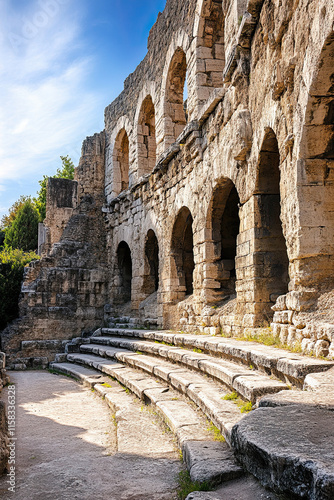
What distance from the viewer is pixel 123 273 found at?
1325 centimetres

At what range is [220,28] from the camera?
8531 millimetres

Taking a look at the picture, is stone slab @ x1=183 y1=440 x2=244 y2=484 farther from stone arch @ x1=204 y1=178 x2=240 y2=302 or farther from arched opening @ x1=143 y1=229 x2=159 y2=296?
arched opening @ x1=143 y1=229 x2=159 y2=296

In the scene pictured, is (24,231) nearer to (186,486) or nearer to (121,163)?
(121,163)

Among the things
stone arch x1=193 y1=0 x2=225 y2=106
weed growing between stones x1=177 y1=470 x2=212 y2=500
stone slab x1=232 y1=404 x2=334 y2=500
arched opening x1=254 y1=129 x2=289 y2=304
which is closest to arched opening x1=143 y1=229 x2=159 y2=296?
stone arch x1=193 y1=0 x2=225 y2=106

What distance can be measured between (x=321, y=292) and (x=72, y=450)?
2.75 metres

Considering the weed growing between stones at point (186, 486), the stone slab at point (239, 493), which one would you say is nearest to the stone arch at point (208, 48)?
the weed growing between stones at point (186, 486)

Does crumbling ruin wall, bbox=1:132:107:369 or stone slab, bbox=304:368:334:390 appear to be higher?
crumbling ruin wall, bbox=1:132:107:369

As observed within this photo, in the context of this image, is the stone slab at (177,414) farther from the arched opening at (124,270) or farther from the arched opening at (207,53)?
the arched opening at (124,270)

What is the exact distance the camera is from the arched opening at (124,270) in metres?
12.8

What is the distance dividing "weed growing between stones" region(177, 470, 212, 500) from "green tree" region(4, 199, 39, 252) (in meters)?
24.7

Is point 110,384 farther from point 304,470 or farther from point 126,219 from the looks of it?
point 126,219

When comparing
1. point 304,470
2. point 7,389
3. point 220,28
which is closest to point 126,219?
point 220,28

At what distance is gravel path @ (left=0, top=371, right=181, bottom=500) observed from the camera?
2.78 metres

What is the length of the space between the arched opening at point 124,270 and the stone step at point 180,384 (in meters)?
4.67
